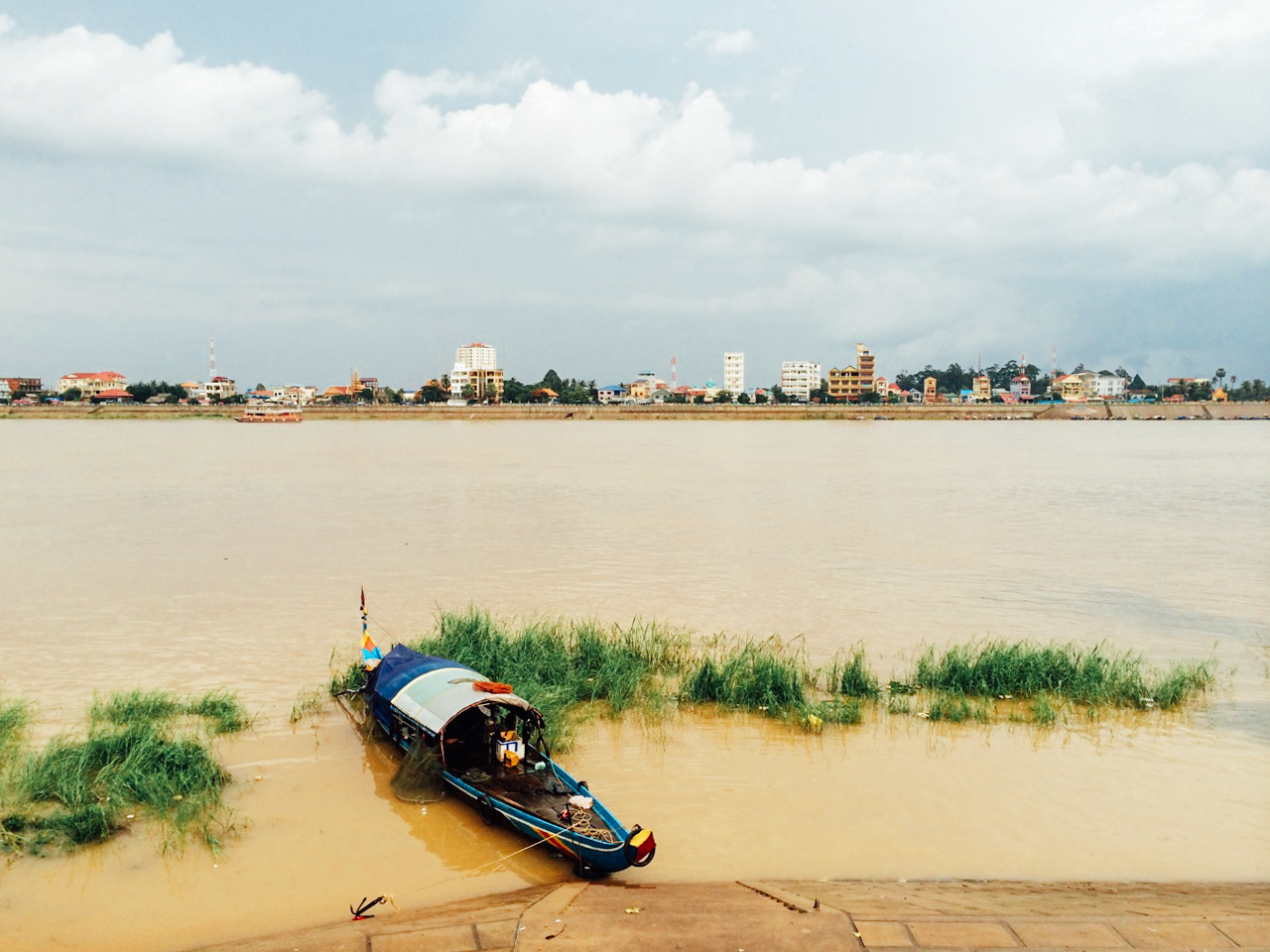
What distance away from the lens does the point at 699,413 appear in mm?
111250

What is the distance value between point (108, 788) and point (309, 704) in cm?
258

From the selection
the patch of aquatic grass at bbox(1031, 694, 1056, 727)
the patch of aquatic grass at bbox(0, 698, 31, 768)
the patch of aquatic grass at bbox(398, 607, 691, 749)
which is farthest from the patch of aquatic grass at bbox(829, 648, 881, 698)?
the patch of aquatic grass at bbox(0, 698, 31, 768)

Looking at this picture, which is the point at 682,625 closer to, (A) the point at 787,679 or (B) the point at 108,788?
(A) the point at 787,679

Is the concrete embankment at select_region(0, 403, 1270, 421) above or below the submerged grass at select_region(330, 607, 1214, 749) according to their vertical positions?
above

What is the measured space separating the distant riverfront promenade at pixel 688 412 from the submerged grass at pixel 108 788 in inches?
3997

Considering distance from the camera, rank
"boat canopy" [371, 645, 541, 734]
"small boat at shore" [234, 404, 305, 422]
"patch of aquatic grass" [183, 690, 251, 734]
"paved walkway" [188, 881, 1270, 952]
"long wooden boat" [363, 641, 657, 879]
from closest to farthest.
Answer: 1. "paved walkway" [188, 881, 1270, 952]
2. "long wooden boat" [363, 641, 657, 879]
3. "boat canopy" [371, 645, 541, 734]
4. "patch of aquatic grass" [183, 690, 251, 734]
5. "small boat at shore" [234, 404, 305, 422]

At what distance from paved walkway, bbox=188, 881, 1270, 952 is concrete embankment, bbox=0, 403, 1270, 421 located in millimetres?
104294

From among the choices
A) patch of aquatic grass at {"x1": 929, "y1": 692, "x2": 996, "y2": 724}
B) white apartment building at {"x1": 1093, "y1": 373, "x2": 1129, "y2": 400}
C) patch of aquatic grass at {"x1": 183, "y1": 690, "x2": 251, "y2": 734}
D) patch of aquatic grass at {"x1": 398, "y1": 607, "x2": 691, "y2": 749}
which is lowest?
patch of aquatic grass at {"x1": 929, "y1": 692, "x2": 996, "y2": 724}

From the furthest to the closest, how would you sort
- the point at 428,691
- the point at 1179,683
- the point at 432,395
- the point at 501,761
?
1. the point at 432,395
2. the point at 1179,683
3. the point at 428,691
4. the point at 501,761

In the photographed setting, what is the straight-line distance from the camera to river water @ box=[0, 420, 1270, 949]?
21.9ft

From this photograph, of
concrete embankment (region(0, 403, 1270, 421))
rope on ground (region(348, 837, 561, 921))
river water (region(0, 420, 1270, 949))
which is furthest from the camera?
concrete embankment (region(0, 403, 1270, 421))

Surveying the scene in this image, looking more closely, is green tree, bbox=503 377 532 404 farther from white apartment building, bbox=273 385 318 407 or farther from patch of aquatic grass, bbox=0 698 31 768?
patch of aquatic grass, bbox=0 698 31 768

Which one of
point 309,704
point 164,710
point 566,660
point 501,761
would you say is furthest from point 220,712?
point 501,761

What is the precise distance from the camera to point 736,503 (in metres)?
28.5
